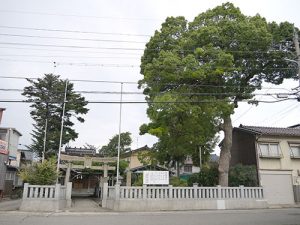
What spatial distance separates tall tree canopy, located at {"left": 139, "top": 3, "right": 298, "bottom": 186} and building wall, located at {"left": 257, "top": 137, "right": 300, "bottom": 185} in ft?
16.4

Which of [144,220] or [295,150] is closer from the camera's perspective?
[144,220]

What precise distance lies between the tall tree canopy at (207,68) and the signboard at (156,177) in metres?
2.74

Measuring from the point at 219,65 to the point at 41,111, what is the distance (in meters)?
30.5

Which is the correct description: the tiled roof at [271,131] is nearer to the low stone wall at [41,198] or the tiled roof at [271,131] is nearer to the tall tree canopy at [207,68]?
the tall tree canopy at [207,68]

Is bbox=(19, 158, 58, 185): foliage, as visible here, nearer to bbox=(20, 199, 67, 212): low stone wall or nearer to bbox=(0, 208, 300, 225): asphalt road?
bbox=(20, 199, 67, 212): low stone wall

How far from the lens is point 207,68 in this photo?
792 inches

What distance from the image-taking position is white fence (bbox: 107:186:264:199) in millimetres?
18828

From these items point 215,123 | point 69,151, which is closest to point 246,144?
point 215,123

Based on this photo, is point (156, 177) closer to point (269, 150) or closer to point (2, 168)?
point (269, 150)

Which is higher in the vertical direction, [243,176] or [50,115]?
[50,115]

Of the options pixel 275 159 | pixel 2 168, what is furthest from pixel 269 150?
pixel 2 168

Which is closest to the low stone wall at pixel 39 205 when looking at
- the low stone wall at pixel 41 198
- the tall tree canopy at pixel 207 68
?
the low stone wall at pixel 41 198

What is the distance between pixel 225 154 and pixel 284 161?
6850 mm

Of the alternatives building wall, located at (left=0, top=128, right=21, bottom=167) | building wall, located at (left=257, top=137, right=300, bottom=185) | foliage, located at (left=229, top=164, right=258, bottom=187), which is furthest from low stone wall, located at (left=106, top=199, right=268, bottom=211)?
building wall, located at (left=0, top=128, right=21, bottom=167)
